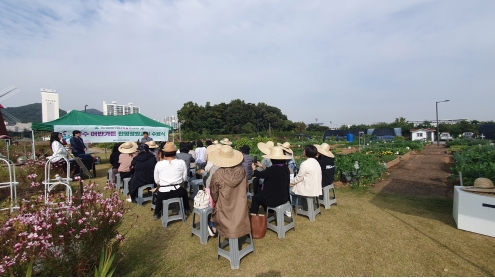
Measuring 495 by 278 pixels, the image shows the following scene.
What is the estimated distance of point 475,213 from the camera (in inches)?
146

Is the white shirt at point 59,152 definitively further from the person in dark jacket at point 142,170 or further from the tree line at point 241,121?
the tree line at point 241,121

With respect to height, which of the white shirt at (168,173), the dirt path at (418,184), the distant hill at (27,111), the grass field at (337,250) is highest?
the distant hill at (27,111)

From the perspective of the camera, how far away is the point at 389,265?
296 cm

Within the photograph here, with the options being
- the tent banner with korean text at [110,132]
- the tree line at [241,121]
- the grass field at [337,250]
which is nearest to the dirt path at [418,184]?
the grass field at [337,250]

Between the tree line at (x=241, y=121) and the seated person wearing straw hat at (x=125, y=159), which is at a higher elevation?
the tree line at (x=241, y=121)

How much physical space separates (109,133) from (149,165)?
6992mm

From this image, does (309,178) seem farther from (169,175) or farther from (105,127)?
(105,127)

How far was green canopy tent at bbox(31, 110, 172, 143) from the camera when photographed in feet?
31.9

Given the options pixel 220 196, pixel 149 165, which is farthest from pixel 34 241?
pixel 149 165

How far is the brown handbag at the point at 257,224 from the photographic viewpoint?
12.1 feet

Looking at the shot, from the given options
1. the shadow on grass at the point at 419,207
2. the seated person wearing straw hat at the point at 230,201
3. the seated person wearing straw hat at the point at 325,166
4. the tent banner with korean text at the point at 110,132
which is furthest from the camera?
the tent banner with korean text at the point at 110,132

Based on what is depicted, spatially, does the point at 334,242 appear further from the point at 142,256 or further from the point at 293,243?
the point at 142,256

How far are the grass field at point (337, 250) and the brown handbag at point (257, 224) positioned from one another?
122 millimetres

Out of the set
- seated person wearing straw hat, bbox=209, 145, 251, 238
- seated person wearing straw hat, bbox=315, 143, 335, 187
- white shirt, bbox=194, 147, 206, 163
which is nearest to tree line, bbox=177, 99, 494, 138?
white shirt, bbox=194, 147, 206, 163
